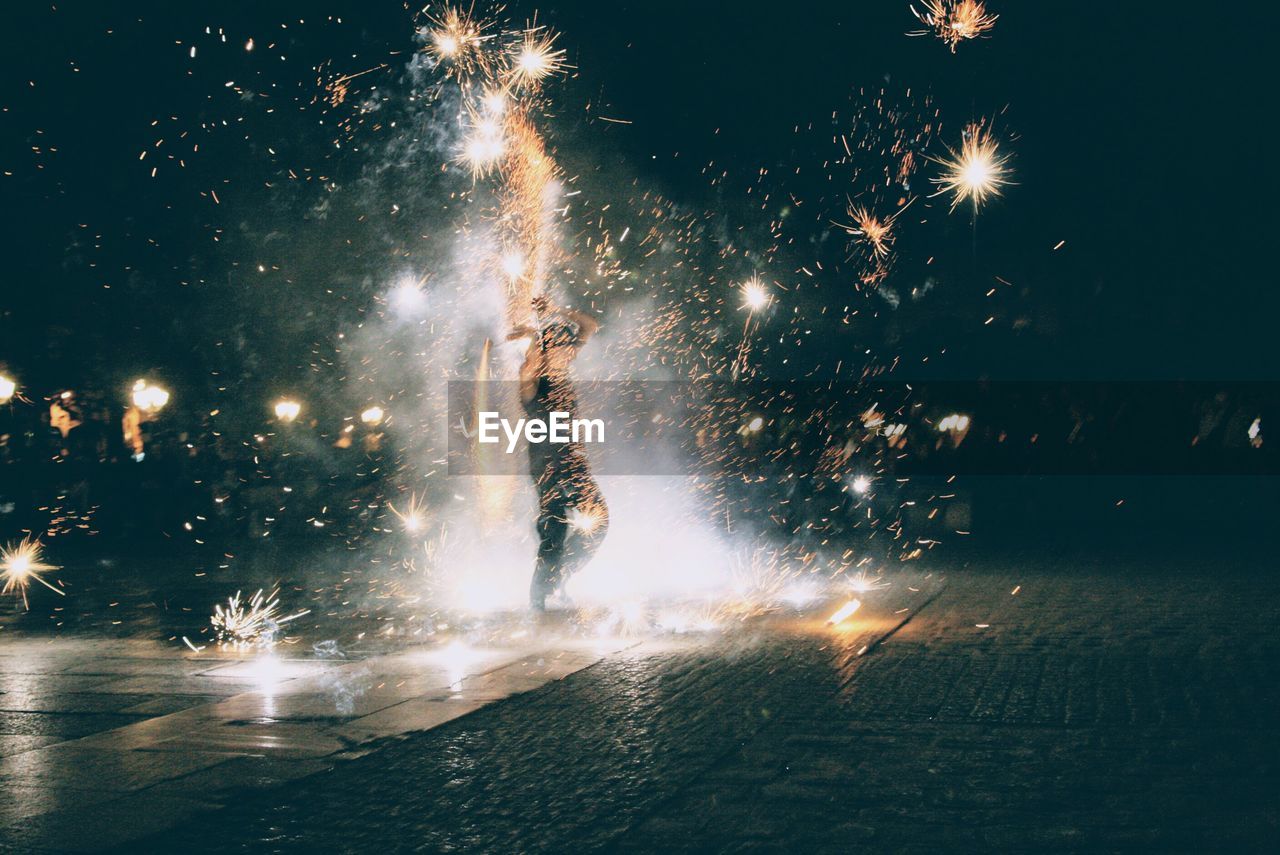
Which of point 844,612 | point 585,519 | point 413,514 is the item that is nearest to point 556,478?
point 585,519

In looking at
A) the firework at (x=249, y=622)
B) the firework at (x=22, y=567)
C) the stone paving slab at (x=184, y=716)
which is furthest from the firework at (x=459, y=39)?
the firework at (x=22, y=567)

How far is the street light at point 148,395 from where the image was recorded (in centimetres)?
1828

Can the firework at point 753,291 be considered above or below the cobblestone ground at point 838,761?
above

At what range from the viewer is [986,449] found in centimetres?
3353

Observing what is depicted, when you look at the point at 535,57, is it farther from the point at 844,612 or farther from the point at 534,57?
the point at 844,612

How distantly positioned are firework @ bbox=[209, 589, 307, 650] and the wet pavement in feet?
2.39

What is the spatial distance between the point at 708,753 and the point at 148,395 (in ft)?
48.9

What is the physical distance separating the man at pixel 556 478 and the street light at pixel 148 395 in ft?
32.0

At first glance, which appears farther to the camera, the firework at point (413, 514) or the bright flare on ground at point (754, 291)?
the bright flare on ground at point (754, 291)

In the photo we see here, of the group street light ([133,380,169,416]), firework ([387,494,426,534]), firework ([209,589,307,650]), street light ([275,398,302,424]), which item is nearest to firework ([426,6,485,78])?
firework ([209,589,307,650])

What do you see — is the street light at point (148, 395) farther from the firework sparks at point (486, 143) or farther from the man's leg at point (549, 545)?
the man's leg at point (549, 545)

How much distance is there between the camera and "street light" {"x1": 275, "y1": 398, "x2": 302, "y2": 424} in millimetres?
19922

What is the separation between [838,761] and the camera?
5559 millimetres

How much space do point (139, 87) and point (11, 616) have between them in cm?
662
